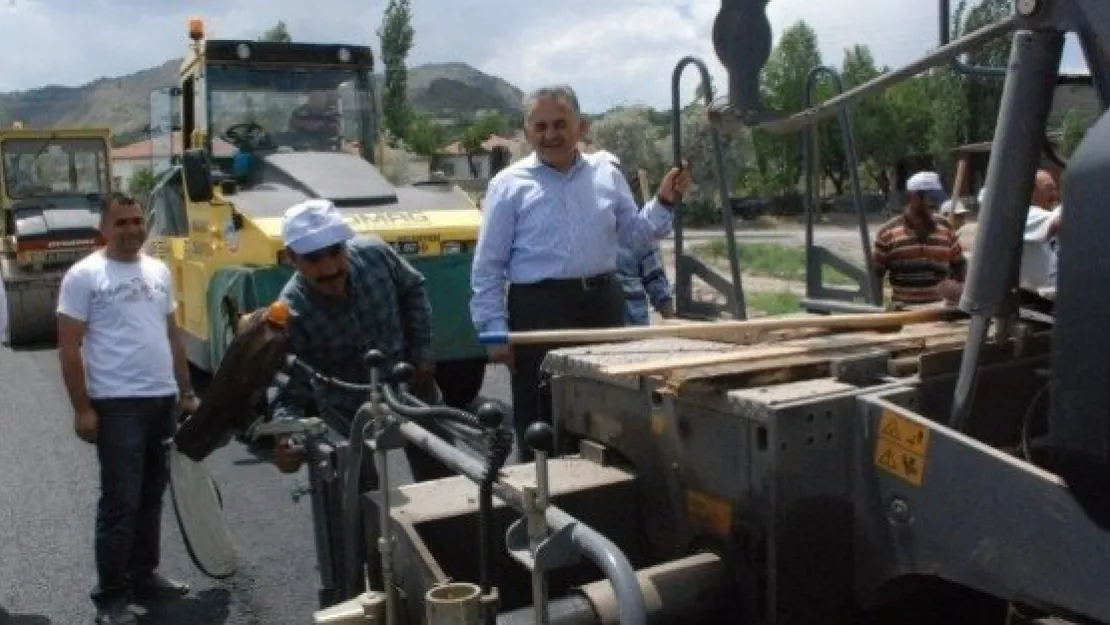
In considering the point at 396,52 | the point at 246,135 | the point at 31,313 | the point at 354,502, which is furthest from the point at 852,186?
the point at 396,52

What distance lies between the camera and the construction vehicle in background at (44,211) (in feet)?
45.8

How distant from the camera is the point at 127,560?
505cm

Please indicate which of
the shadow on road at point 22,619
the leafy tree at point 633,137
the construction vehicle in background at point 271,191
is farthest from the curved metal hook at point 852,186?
the leafy tree at point 633,137

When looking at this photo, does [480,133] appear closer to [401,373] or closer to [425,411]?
[401,373]

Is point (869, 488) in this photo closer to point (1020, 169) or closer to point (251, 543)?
point (1020, 169)

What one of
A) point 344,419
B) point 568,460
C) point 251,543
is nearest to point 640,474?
point 568,460

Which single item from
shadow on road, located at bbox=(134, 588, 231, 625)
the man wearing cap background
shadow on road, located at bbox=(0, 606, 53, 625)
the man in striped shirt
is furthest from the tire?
the man wearing cap background

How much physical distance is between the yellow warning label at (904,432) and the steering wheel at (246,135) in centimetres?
827

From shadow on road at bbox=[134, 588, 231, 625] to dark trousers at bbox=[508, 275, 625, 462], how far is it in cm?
174

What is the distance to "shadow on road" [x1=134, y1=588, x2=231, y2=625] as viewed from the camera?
511 centimetres

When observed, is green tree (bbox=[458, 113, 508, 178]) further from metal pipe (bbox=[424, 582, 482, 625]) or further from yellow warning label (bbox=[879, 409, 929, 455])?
yellow warning label (bbox=[879, 409, 929, 455])

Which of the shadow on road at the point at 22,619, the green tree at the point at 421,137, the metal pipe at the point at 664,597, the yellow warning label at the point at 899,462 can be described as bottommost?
the shadow on road at the point at 22,619

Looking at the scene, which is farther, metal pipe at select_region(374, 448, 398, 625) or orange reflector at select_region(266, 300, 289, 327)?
orange reflector at select_region(266, 300, 289, 327)

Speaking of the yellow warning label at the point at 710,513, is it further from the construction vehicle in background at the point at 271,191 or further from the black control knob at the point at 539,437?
the construction vehicle in background at the point at 271,191
